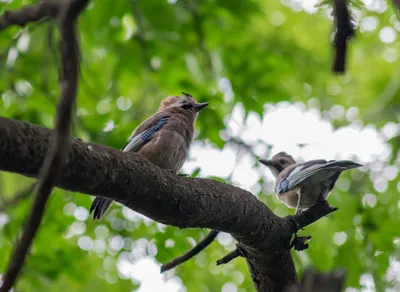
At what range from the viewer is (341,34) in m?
2.31

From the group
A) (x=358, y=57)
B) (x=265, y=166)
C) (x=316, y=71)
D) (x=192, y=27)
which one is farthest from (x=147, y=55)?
(x=358, y=57)

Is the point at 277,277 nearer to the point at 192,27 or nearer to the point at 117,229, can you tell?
the point at 192,27

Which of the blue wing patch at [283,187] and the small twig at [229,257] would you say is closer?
the small twig at [229,257]

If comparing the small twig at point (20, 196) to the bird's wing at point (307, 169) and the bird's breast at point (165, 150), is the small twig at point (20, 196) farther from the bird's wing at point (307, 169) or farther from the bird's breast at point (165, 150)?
the bird's wing at point (307, 169)

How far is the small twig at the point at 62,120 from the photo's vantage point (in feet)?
6.48

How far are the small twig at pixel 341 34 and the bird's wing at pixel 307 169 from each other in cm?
406

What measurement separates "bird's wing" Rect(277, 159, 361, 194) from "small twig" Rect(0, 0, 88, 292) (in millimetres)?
4640

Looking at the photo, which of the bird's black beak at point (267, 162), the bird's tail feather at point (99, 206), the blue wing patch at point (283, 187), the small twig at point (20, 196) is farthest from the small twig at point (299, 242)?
the bird's black beak at point (267, 162)

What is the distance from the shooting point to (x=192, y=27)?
9.38 m

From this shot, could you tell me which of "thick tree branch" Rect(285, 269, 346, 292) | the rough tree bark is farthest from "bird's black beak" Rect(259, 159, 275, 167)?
"thick tree branch" Rect(285, 269, 346, 292)

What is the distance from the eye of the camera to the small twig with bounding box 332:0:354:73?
2.29 metres

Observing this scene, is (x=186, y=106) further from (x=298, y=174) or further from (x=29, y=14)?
(x=29, y=14)

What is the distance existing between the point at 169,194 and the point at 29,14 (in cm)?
165

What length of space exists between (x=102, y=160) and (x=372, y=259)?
519 centimetres
